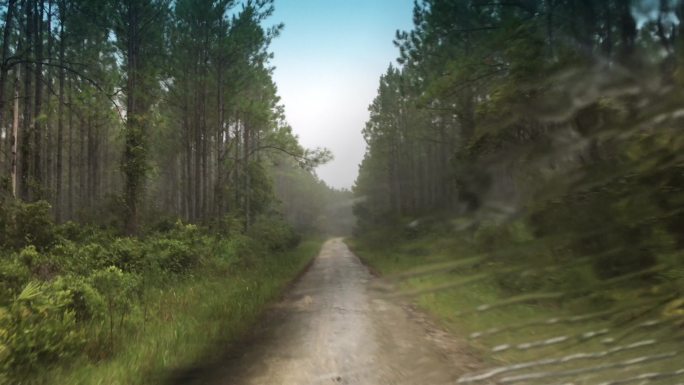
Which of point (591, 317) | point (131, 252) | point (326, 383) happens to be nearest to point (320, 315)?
point (326, 383)

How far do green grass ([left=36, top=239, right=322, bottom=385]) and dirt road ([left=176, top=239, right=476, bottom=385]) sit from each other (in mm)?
541

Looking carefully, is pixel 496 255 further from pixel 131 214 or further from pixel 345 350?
pixel 131 214

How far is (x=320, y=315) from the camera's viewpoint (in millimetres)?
8422

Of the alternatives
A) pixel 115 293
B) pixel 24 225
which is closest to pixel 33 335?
pixel 115 293

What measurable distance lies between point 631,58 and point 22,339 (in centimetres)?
518

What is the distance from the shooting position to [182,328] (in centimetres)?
Result: 650

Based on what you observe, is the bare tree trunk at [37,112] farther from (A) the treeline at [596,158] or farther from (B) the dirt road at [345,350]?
(A) the treeline at [596,158]

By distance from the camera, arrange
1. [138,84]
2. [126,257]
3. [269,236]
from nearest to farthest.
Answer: [126,257], [138,84], [269,236]

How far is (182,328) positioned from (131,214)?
1028cm

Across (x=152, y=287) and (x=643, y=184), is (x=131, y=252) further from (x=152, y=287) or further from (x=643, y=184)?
(x=643, y=184)

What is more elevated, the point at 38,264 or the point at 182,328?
the point at 38,264

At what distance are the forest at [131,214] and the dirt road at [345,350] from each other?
2.45ft

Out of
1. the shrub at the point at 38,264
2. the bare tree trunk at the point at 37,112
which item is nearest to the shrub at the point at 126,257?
the shrub at the point at 38,264

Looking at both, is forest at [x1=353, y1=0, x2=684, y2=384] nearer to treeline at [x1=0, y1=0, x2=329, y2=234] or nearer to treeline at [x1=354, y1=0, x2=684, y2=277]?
treeline at [x1=354, y1=0, x2=684, y2=277]
